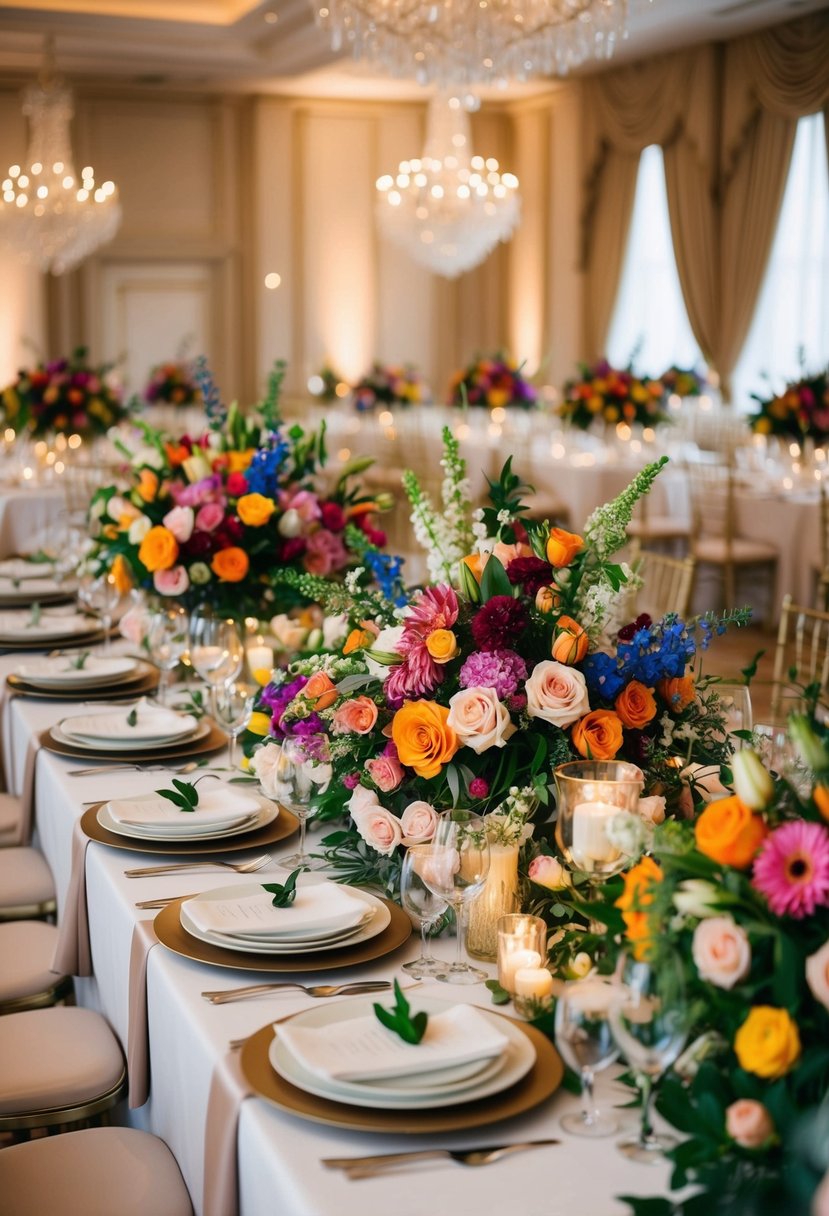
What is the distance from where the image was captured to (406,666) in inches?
80.6

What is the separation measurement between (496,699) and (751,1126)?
79cm

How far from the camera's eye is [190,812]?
234 centimetres

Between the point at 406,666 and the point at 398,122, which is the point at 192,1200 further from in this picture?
the point at 398,122

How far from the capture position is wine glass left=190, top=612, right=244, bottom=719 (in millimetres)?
2877

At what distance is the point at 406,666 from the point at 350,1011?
22.2 inches

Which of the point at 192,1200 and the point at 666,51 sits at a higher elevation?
the point at 666,51

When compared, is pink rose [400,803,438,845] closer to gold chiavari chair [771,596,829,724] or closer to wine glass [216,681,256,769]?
gold chiavari chair [771,596,829,724]

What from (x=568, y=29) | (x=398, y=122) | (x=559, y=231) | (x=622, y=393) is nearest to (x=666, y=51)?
(x=559, y=231)

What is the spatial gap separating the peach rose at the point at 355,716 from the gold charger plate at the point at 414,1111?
578mm

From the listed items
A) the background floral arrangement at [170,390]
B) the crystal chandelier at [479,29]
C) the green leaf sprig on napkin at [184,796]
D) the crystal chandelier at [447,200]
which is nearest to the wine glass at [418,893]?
the green leaf sprig on napkin at [184,796]

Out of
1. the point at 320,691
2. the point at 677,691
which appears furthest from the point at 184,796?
the point at 677,691

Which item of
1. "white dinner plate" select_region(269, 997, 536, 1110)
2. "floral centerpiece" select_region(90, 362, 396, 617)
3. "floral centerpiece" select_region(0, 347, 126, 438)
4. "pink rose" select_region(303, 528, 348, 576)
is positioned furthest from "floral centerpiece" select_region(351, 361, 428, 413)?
"white dinner plate" select_region(269, 997, 536, 1110)

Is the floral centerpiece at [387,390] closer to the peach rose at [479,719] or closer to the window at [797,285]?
the window at [797,285]

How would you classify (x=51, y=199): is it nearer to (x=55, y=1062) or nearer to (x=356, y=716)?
(x=55, y=1062)
